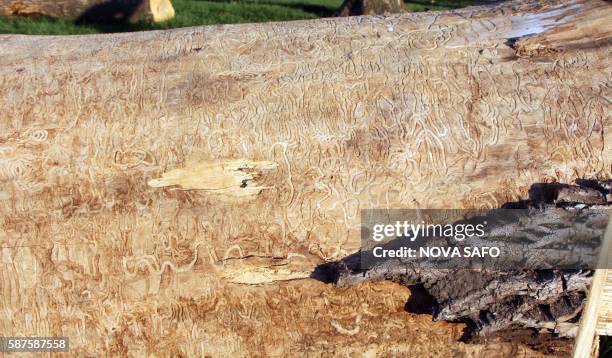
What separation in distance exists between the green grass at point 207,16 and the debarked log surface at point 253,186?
526cm

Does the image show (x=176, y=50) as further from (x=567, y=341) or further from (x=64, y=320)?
(x=567, y=341)

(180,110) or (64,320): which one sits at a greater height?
(180,110)

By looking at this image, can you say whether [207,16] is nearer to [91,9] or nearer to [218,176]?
[91,9]

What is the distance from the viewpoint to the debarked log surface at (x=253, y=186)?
78.9 inches

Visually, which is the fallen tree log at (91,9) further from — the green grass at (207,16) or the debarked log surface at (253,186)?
the debarked log surface at (253,186)

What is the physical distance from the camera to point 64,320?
2.07 meters

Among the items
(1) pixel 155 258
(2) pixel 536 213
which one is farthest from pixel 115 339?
(2) pixel 536 213

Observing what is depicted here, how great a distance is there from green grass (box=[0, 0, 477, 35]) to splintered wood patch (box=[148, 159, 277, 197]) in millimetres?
5431

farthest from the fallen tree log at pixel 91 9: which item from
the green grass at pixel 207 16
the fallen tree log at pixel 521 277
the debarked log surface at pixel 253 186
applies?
the fallen tree log at pixel 521 277

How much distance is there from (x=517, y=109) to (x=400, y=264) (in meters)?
0.72

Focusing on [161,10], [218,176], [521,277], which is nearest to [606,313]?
[521,277]

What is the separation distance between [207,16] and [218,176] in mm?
5986

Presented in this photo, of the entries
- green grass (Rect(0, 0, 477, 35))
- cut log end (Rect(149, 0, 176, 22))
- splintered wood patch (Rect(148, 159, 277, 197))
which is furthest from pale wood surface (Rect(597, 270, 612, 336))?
cut log end (Rect(149, 0, 176, 22))

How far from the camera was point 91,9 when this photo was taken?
7.29 m
